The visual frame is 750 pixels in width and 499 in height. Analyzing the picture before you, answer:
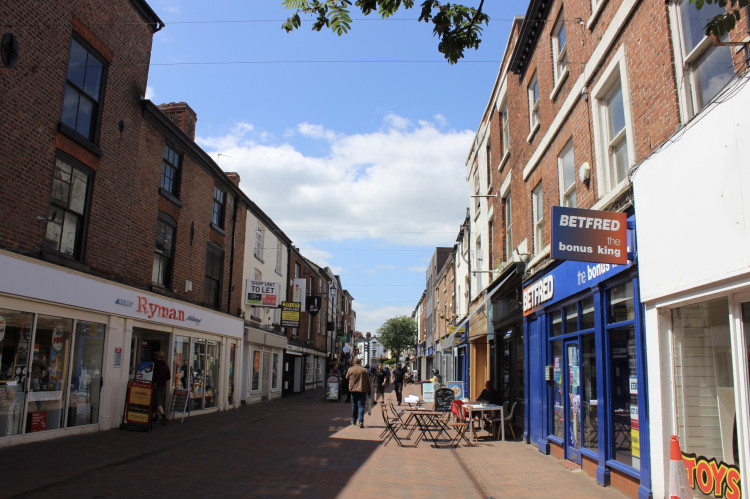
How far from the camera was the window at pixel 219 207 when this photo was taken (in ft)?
65.5

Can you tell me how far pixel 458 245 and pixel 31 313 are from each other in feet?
68.9

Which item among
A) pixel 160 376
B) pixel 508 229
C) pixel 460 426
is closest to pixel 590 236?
pixel 460 426

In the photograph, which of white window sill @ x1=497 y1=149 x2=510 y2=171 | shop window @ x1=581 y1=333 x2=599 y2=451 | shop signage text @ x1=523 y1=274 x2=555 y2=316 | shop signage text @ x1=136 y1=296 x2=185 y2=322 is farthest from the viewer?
white window sill @ x1=497 y1=149 x2=510 y2=171

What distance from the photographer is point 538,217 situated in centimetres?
1259

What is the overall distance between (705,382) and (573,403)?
390 cm

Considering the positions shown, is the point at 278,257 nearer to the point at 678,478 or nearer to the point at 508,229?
the point at 508,229

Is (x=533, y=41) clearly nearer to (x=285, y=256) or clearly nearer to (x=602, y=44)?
(x=602, y=44)

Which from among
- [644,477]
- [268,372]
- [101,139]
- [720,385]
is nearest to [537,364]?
[644,477]

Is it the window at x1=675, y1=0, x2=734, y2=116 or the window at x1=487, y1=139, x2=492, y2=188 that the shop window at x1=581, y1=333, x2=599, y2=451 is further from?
the window at x1=487, y1=139, x2=492, y2=188

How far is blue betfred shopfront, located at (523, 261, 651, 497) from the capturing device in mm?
7125

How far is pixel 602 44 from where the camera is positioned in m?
8.59

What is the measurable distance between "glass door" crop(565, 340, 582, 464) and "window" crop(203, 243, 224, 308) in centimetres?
1266

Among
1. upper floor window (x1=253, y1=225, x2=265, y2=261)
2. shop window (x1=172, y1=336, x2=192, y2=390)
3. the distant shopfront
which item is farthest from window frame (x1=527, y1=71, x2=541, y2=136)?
upper floor window (x1=253, y1=225, x2=265, y2=261)

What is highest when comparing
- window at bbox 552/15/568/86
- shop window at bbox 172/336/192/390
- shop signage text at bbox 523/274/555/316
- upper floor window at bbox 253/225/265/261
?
window at bbox 552/15/568/86
